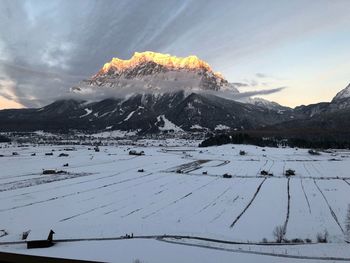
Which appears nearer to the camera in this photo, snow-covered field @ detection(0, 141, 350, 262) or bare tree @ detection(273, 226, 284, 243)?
snow-covered field @ detection(0, 141, 350, 262)

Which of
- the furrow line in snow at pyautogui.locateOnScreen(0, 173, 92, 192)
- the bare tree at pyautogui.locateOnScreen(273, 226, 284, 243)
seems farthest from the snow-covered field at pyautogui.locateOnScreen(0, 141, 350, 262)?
the bare tree at pyautogui.locateOnScreen(273, 226, 284, 243)

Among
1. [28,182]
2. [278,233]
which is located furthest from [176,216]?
[28,182]

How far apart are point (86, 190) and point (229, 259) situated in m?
36.1

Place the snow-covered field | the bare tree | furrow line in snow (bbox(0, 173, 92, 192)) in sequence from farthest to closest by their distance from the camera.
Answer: furrow line in snow (bbox(0, 173, 92, 192))
the bare tree
the snow-covered field

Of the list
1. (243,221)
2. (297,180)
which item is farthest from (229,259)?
(297,180)

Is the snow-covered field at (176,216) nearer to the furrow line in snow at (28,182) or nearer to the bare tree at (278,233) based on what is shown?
the furrow line in snow at (28,182)

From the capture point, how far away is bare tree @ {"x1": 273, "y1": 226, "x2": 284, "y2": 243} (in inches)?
960

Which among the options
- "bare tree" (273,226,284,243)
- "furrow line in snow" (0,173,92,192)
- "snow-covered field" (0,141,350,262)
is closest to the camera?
"snow-covered field" (0,141,350,262)

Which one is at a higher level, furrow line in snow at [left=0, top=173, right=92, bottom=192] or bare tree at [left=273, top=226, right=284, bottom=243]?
furrow line in snow at [left=0, top=173, right=92, bottom=192]

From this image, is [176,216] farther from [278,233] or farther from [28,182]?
[28,182]

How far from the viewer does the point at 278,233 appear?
1038 inches

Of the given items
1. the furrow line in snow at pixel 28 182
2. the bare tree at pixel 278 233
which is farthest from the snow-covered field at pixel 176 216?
the bare tree at pixel 278 233

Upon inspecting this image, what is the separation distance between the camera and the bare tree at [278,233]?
80.0 feet

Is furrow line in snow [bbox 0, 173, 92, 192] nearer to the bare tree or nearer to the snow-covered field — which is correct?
the snow-covered field
